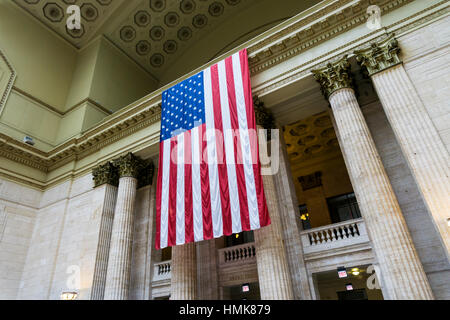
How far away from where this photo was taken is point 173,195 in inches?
332

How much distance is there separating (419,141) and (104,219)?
9.54 meters

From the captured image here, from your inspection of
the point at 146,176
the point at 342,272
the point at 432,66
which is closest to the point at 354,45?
the point at 432,66

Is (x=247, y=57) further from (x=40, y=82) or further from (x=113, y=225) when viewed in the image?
(x=40, y=82)

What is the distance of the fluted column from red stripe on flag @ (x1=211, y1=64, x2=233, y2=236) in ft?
7.81

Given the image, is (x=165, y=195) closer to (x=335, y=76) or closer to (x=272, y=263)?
(x=272, y=263)

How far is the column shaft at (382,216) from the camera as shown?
214 inches

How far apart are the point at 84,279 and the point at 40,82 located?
387 inches

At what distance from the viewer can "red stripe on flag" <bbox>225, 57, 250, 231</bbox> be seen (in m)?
7.02

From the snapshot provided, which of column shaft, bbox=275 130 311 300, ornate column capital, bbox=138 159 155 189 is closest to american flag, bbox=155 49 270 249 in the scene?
column shaft, bbox=275 130 311 300

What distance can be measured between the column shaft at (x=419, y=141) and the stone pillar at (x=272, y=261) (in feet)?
10.3

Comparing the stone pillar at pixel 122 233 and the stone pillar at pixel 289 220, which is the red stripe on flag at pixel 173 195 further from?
the stone pillar at pixel 289 220

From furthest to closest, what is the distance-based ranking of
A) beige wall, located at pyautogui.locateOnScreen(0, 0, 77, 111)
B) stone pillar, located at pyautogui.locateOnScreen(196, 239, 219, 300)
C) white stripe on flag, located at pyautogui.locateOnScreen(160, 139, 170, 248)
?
1. beige wall, located at pyautogui.locateOnScreen(0, 0, 77, 111)
2. stone pillar, located at pyautogui.locateOnScreen(196, 239, 219, 300)
3. white stripe on flag, located at pyautogui.locateOnScreen(160, 139, 170, 248)

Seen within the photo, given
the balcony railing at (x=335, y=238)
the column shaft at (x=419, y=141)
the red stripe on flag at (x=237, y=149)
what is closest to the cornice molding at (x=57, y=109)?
the red stripe on flag at (x=237, y=149)

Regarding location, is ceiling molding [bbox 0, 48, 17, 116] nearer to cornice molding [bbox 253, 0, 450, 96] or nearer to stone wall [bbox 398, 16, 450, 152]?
cornice molding [bbox 253, 0, 450, 96]
